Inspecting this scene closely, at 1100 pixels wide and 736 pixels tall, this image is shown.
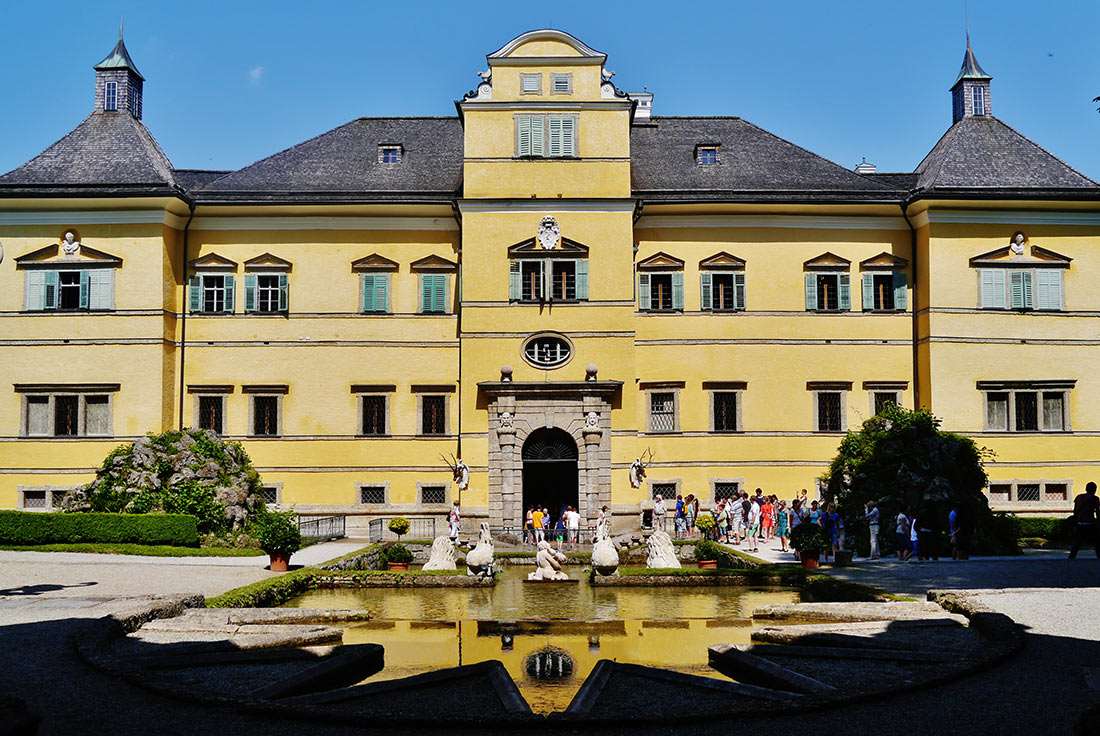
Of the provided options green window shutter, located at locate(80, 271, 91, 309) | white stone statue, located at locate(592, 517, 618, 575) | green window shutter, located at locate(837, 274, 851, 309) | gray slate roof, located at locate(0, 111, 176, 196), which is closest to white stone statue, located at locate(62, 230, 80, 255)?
green window shutter, located at locate(80, 271, 91, 309)

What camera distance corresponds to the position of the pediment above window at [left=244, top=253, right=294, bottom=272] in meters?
36.6

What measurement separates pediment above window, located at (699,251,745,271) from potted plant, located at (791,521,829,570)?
14038 millimetres

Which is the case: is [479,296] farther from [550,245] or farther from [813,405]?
[813,405]

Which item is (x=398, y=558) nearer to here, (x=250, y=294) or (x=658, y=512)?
(x=658, y=512)

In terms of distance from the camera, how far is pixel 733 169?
38281 millimetres

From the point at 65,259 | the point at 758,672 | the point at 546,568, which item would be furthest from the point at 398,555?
the point at 65,259

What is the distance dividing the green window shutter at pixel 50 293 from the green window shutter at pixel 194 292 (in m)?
4.40

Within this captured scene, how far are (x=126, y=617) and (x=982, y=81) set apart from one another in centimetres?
3830

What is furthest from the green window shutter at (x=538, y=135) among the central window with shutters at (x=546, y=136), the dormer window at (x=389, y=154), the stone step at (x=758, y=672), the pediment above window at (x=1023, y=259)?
the stone step at (x=758, y=672)

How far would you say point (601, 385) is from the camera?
34.5 metres

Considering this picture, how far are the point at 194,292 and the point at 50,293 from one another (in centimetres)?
476

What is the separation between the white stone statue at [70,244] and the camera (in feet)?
116

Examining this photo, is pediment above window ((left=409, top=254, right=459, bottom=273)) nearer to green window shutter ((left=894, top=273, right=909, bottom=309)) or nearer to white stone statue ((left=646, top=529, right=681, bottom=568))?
white stone statue ((left=646, top=529, right=681, bottom=568))

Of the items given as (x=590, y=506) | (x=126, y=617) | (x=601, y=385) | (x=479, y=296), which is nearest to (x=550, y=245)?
(x=479, y=296)
